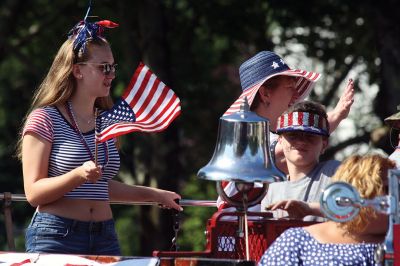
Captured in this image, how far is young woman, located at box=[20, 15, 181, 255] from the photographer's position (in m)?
6.01

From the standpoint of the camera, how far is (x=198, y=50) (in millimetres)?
23078

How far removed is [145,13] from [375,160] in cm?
1244

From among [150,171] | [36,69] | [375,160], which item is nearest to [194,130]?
[36,69]

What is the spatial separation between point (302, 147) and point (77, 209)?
1254mm

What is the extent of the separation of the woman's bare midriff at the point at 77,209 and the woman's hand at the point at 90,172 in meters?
0.42

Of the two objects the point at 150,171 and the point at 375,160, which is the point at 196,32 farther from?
the point at 375,160

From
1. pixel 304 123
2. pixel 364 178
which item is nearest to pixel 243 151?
pixel 364 178

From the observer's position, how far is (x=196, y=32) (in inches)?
858

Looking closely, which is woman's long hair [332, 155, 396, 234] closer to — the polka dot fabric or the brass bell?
the polka dot fabric

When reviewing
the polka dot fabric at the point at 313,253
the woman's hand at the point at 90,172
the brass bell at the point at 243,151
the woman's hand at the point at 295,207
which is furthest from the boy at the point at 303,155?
the polka dot fabric at the point at 313,253

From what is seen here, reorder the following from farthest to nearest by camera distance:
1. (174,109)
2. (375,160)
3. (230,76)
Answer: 1. (230,76)
2. (174,109)
3. (375,160)

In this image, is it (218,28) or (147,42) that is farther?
(218,28)

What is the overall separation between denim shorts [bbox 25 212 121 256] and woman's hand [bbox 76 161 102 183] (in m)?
0.45

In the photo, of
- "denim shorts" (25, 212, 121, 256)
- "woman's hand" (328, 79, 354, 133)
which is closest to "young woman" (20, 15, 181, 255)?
"denim shorts" (25, 212, 121, 256)
